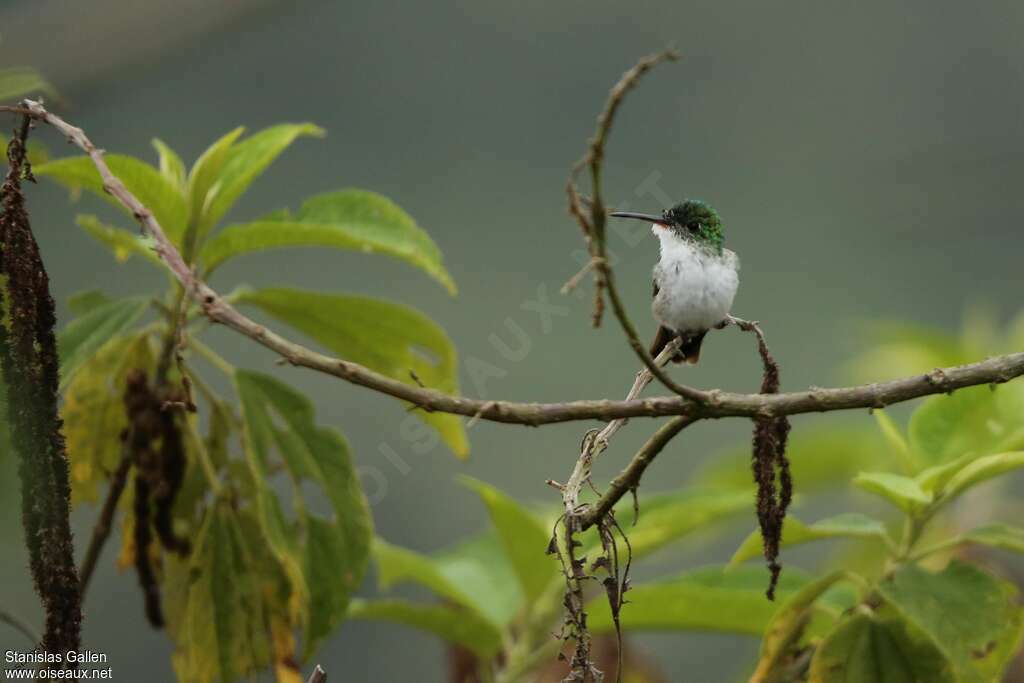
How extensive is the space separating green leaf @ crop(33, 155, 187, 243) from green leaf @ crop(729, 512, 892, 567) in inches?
48.0

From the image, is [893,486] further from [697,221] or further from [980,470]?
[697,221]

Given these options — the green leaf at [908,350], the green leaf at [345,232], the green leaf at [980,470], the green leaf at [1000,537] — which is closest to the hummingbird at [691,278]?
the green leaf at [345,232]

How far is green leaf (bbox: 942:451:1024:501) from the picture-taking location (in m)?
→ 1.88

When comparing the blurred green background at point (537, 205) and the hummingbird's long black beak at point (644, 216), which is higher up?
the blurred green background at point (537, 205)

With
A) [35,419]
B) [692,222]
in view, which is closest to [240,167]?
[35,419]

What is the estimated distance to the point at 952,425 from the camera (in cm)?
222

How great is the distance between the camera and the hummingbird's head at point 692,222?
1.91 metres

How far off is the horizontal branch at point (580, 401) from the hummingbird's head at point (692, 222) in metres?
0.55

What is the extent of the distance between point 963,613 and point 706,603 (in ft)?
1.74

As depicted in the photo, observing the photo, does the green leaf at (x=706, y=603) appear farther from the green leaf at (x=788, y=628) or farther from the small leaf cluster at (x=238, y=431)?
the small leaf cluster at (x=238, y=431)

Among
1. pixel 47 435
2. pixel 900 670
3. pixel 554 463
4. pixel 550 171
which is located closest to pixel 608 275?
pixel 47 435

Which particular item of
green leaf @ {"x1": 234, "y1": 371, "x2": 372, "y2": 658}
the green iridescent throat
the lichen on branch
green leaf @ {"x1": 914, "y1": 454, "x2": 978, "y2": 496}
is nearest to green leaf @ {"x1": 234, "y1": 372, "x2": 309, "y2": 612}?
green leaf @ {"x1": 234, "y1": 371, "x2": 372, "y2": 658}

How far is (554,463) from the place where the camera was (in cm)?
737

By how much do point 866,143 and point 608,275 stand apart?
9.62 meters
